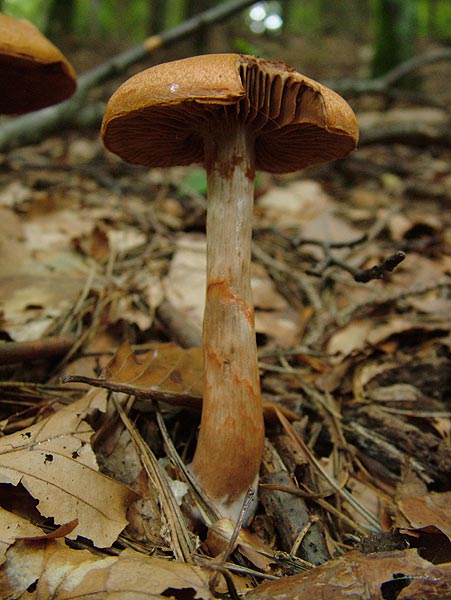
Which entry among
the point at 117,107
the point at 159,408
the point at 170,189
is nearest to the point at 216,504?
the point at 159,408

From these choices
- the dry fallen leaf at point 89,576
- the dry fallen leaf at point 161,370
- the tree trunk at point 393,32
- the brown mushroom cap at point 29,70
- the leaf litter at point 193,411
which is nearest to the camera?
the dry fallen leaf at point 89,576

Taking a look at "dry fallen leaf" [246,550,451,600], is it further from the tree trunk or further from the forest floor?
the tree trunk

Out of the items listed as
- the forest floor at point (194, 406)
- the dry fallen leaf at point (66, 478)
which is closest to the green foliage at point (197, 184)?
the forest floor at point (194, 406)

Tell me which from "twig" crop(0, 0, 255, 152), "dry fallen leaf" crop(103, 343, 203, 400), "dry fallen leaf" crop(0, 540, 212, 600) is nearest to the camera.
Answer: "dry fallen leaf" crop(0, 540, 212, 600)

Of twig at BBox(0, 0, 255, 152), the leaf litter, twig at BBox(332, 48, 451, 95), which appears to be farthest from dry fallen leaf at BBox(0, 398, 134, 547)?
twig at BBox(332, 48, 451, 95)

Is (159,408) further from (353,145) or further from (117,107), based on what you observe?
(353,145)

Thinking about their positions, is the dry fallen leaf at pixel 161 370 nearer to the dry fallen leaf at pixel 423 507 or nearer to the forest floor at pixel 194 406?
the forest floor at pixel 194 406
